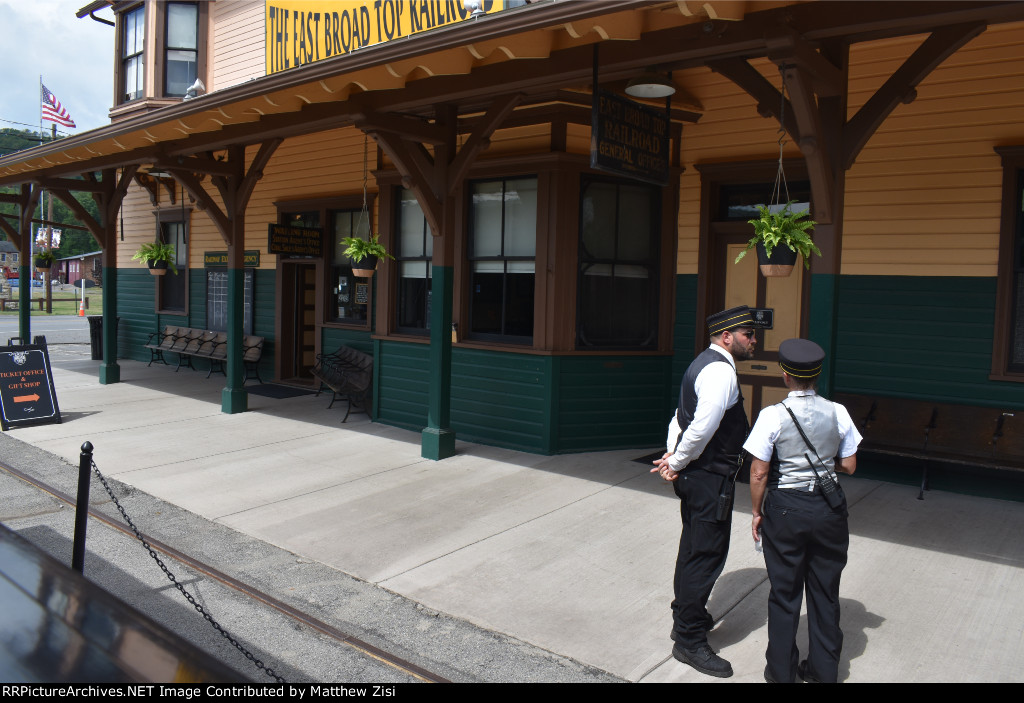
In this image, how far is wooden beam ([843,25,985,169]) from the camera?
502cm

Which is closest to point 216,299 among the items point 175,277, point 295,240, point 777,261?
point 175,277

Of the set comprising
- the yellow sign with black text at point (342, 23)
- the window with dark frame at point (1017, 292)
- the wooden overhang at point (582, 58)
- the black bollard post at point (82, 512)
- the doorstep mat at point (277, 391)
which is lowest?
the doorstep mat at point (277, 391)

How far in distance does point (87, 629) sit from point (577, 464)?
6066 mm

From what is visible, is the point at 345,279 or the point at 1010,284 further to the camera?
the point at 345,279

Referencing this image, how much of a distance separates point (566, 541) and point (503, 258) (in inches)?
153

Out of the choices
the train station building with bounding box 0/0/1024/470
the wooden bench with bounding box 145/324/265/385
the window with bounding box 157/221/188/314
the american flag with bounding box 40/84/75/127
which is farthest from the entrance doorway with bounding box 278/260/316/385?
the american flag with bounding box 40/84/75/127

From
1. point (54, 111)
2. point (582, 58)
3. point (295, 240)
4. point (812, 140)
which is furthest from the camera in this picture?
point (54, 111)

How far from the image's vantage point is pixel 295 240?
11359 millimetres

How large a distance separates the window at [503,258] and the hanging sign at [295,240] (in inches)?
146

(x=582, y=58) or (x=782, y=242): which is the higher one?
(x=582, y=58)

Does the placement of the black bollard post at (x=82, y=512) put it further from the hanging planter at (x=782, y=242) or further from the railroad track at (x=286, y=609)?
the hanging planter at (x=782, y=242)

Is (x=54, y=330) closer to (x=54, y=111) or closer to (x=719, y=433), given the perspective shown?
(x=54, y=111)

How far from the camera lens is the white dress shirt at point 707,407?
366 centimetres

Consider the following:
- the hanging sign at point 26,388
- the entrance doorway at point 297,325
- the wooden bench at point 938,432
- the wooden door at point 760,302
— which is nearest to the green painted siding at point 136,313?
the entrance doorway at point 297,325
